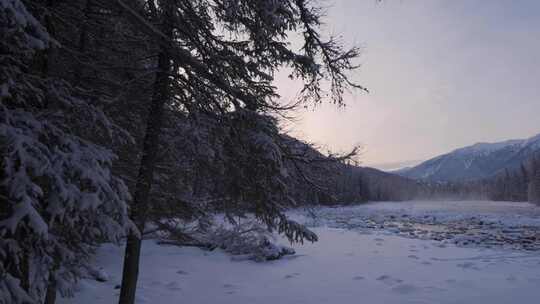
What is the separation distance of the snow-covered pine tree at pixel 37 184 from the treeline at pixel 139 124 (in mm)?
12

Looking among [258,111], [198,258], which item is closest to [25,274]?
[258,111]

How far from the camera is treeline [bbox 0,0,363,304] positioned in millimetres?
2697

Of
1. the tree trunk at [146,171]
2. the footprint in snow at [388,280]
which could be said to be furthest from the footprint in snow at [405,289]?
the tree trunk at [146,171]

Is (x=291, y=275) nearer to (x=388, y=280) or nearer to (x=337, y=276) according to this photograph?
(x=337, y=276)

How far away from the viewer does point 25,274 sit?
2.94 meters

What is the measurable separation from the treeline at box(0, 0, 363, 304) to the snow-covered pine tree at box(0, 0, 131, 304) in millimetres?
12

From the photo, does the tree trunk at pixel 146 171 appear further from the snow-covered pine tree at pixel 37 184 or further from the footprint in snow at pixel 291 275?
the footprint in snow at pixel 291 275

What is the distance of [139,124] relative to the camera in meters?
5.52

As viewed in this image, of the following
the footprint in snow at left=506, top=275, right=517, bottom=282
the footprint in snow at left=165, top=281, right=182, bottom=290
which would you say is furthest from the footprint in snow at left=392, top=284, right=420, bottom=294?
the footprint in snow at left=165, top=281, right=182, bottom=290

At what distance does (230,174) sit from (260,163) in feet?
2.63

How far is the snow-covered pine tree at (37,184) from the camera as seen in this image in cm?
242

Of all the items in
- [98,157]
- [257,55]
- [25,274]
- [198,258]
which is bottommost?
[198,258]

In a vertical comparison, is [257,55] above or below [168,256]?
above

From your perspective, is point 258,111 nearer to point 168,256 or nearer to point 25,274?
A: point 25,274
